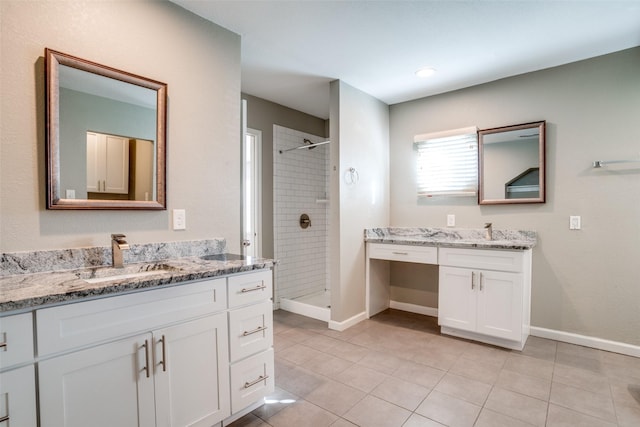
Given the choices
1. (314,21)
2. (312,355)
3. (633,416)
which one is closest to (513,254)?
(633,416)

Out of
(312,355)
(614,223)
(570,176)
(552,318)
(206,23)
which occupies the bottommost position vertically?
(312,355)

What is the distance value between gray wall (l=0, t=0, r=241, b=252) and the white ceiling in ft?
0.87

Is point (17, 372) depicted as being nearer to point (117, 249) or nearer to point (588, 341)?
point (117, 249)

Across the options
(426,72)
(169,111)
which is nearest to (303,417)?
(169,111)

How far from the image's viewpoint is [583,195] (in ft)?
9.09

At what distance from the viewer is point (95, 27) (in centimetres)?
168

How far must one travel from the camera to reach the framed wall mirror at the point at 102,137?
1559 millimetres

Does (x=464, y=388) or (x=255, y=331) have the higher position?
(x=255, y=331)

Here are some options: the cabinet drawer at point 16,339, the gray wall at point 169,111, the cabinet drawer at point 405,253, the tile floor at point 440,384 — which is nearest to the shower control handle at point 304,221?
the cabinet drawer at point 405,253

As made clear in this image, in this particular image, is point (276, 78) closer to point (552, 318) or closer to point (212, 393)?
point (212, 393)

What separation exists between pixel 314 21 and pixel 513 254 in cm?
235

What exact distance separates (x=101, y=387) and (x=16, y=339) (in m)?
0.37

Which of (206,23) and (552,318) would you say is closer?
(206,23)

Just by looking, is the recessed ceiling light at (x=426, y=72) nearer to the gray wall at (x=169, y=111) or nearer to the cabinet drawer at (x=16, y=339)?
the gray wall at (x=169, y=111)
